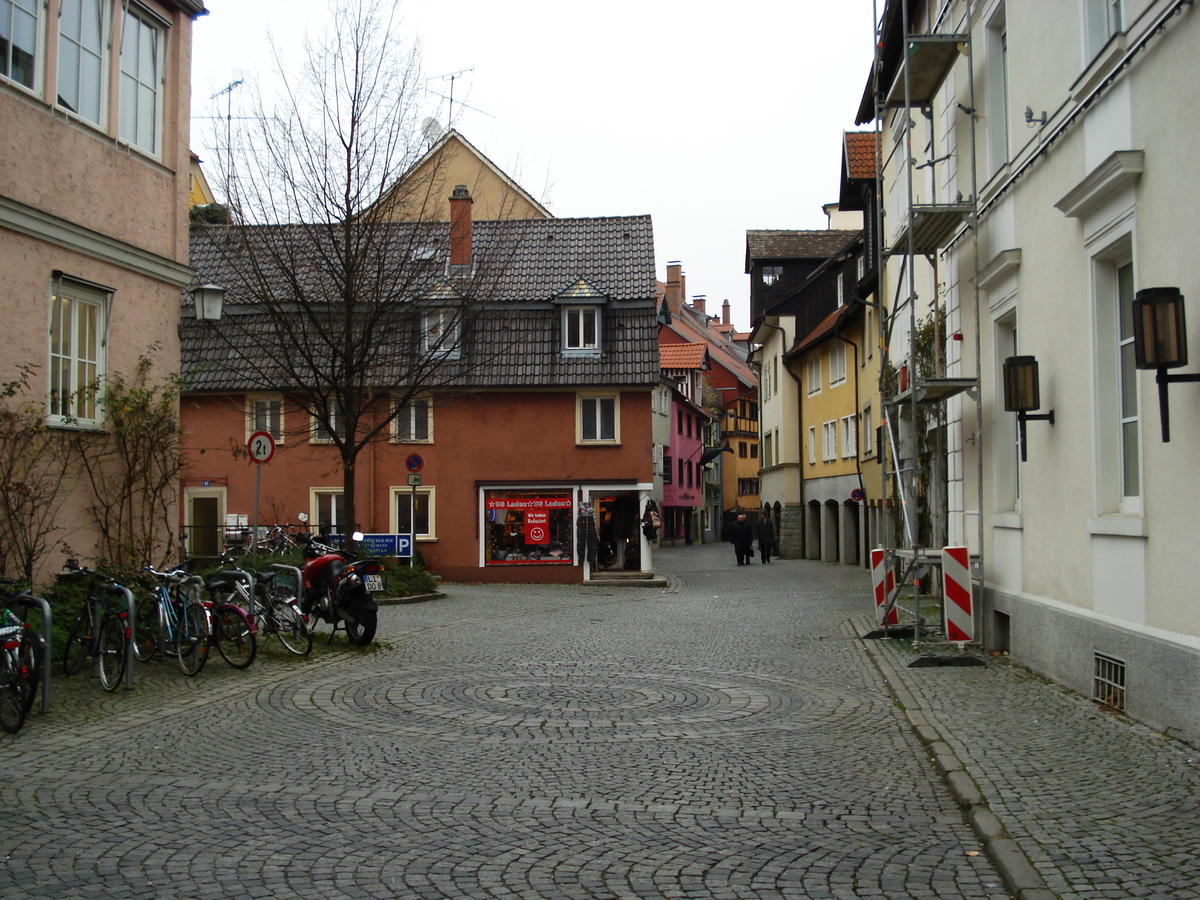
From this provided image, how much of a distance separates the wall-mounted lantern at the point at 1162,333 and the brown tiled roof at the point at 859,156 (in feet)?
78.4

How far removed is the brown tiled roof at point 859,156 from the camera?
2991 centimetres

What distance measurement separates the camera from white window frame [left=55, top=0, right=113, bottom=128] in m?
12.6

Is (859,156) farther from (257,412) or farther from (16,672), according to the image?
(16,672)

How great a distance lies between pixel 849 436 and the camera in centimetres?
3622

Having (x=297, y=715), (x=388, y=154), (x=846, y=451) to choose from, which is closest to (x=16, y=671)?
(x=297, y=715)

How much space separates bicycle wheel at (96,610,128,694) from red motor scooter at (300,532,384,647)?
3.47 metres

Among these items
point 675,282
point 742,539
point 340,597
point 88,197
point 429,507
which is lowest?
point 340,597

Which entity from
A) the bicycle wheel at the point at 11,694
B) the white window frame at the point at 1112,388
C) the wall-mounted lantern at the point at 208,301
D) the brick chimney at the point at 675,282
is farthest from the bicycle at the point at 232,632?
the brick chimney at the point at 675,282

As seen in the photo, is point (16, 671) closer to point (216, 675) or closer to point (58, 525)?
point (216, 675)

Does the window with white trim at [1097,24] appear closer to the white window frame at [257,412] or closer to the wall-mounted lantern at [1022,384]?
the wall-mounted lantern at [1022,384]

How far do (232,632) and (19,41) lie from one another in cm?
636

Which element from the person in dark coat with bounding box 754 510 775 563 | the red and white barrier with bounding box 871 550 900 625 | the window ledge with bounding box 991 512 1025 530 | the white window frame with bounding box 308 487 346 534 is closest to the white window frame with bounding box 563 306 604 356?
the white window frame with bounding box 308 487 346 534

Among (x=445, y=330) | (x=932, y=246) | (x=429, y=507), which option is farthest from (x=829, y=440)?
(x=932, y=246)

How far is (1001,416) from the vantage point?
40.3 ft
